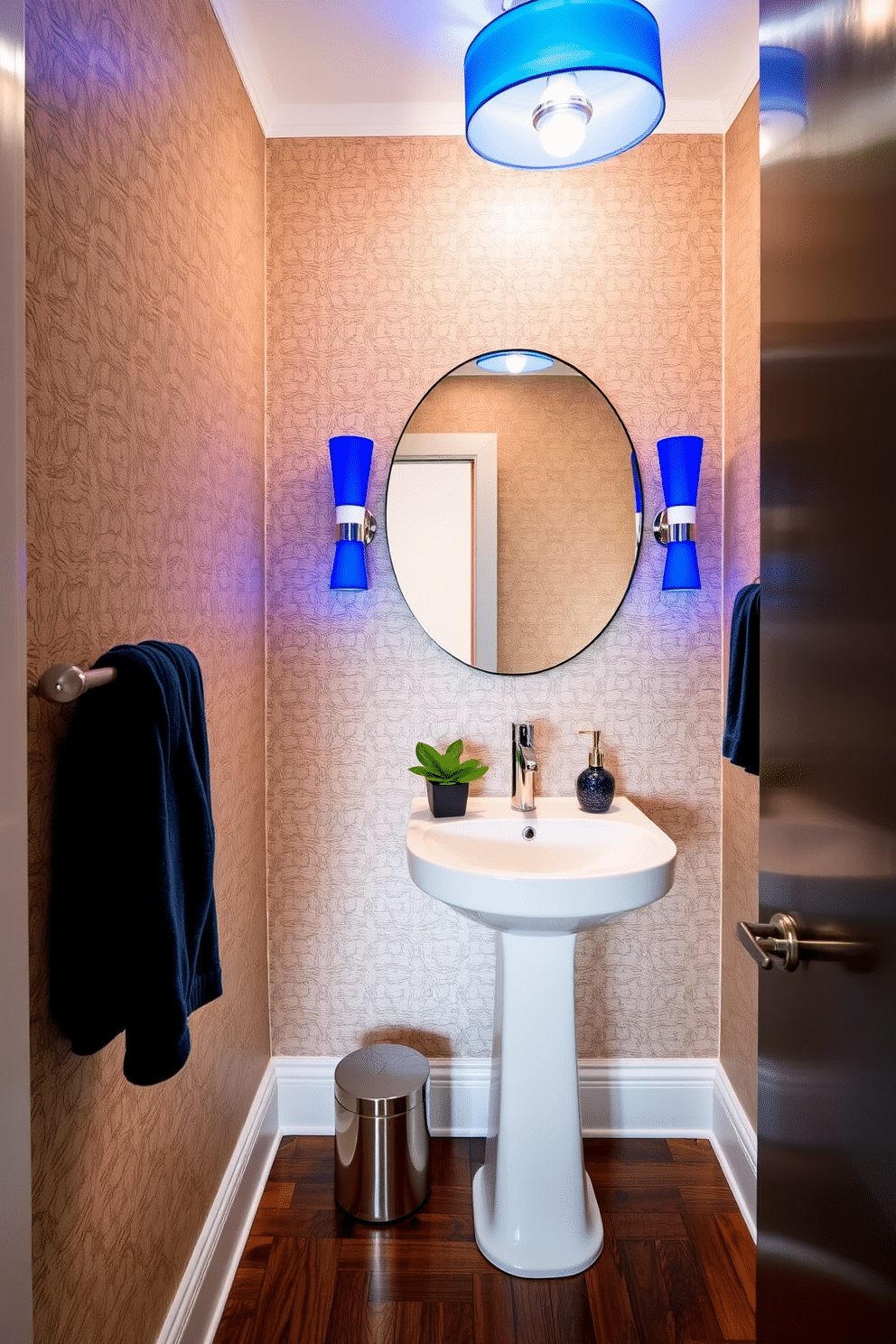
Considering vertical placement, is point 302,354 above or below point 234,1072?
above

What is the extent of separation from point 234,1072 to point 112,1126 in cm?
67

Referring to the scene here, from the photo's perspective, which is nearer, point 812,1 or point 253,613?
point 812,1

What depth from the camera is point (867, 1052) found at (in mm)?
673

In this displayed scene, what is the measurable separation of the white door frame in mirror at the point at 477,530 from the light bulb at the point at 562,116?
0.63m

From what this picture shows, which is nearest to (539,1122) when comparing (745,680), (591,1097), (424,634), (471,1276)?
(471,1276)

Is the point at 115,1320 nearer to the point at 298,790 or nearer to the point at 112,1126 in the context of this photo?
the point at 112,1126

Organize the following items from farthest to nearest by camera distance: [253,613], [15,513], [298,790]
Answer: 1. [298,790]
2. [253,613]
3. [15,513]

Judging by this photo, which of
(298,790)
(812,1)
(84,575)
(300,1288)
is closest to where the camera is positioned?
(812,1)

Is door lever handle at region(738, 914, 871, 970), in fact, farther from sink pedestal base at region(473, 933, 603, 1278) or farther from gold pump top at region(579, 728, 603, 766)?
gold pump top at region(579, 728, 603, 766)

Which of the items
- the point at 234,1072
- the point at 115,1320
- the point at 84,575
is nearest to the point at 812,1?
the point at 84,575

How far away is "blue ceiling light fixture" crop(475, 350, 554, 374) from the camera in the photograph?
1984mm

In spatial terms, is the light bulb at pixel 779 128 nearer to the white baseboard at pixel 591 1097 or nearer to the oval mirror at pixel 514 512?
the oval mirror at pixel 514 512

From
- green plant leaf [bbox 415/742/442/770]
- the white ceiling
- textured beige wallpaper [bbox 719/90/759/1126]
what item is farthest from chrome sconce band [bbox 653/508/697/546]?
the white ceiling

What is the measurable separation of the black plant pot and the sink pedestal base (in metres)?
0.33
